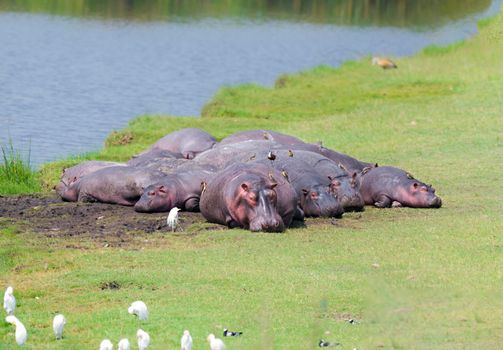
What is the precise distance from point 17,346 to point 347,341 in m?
1.97

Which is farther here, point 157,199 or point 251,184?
point 157,199

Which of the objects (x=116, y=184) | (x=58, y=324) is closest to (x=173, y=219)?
(x=116, y=184)

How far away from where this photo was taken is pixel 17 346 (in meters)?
7.02

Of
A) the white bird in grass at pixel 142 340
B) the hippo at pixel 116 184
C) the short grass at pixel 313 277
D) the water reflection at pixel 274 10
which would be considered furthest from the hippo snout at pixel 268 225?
the water reflection at pixel 274 10

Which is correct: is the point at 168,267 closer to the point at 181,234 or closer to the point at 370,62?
the point at 181,234

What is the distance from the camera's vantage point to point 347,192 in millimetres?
12375

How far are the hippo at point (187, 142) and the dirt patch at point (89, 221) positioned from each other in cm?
234

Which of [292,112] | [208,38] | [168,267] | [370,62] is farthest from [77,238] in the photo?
[208,38]

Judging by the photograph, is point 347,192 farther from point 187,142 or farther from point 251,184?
point 187,142

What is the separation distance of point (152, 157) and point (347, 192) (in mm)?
2858

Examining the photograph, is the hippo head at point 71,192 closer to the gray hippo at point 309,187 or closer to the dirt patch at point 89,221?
the dirt patch at point 89,221

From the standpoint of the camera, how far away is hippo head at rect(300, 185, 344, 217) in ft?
39.2

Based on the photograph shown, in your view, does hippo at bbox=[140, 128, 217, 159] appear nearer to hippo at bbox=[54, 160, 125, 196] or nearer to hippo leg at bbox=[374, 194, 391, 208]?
hippo at bbox=[54, 160, 125, 196]

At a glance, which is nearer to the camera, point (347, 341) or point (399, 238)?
point (347, 341)
